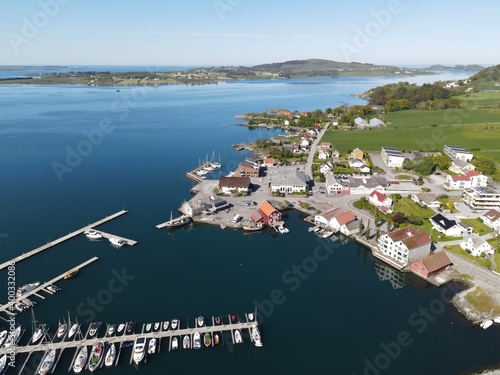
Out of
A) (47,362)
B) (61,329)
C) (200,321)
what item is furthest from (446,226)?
(47,362)

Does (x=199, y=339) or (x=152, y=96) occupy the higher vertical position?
(x=199, y=339)

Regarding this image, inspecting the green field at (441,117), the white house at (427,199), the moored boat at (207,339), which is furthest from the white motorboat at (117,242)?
the green field at (441,117)

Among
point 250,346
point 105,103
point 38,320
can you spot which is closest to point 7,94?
point 105,103

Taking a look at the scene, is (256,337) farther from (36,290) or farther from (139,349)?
(36,290)

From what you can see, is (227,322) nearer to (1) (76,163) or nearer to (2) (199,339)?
(2) (199,339)

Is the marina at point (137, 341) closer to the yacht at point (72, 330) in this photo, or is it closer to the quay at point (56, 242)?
the yacht at point (72, 330)

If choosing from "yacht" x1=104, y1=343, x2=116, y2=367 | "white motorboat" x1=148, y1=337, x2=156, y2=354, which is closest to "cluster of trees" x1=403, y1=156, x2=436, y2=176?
"white motorboat" x1=148, y1=337, x2=156, y2=354
